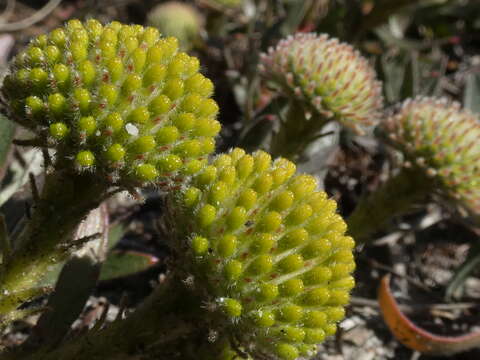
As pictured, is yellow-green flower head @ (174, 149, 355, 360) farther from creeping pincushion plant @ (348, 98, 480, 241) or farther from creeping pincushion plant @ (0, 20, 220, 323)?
creeping pincushion plant @ (348, 98, 480, 241)

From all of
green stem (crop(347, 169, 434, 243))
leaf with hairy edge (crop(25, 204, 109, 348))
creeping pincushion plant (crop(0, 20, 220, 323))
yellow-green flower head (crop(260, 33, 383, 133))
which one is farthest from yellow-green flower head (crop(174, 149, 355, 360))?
green stem (crop(347, 169, 434, 243))

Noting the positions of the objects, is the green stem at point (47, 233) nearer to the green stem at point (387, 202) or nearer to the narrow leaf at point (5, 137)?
the narrow leaf at point (5, 137)

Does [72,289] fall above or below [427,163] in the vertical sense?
above

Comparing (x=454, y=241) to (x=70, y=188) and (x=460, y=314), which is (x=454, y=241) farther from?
(x=70, y=188)

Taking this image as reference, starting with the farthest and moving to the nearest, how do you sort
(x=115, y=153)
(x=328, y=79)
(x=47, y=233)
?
(x=328, y=79) < (x=47, y=233) < (x=115, y=153)

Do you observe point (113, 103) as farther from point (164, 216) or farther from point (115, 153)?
point (164, 216)

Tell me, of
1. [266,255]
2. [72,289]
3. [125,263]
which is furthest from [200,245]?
[125,263]

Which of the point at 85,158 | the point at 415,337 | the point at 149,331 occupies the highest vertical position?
the point at 85,158

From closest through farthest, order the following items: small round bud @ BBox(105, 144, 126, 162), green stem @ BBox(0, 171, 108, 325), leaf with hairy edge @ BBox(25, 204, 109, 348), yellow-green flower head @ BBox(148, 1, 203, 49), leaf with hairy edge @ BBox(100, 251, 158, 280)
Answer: small round bud @ BBox(105, 144, 126, 162) → green stem @ BBox(0, 171, 108, 325) → leaf with hairy edge @ BBox(25, 204, 109, 348) → leaf with hairy edge @ BBox(100, 251, 158, 280) → yellow-green flower head @ BBox(148, 1, 203, 49)
